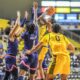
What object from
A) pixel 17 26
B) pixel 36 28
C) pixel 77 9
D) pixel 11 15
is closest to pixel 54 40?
pixel 17 26

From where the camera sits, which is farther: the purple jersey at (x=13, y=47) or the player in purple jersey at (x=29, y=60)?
the purple jersey at (x=13, y=47)

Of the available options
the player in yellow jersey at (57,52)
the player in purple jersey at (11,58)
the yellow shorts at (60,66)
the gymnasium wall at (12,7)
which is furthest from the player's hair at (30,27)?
the gymnasium wall at (12,7)

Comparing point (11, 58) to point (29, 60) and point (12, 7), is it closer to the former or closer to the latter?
point (29, 60)

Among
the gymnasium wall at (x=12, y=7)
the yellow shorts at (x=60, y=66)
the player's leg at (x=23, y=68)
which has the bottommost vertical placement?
the player's leg at (x=23, y=68)

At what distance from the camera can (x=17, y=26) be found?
30.1 feet

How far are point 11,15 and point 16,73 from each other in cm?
1605

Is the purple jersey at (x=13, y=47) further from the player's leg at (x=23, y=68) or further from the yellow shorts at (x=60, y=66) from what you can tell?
the yellow shorts at (x=60, y=66)

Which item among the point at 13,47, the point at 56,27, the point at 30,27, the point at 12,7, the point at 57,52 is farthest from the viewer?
the point at 12,7

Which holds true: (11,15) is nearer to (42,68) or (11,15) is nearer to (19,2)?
(19,2)

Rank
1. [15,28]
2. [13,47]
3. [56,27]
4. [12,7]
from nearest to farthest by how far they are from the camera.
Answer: [56,27] < [15,28] < [13,47] < [12,7]

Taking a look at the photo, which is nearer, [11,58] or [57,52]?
[57,52]

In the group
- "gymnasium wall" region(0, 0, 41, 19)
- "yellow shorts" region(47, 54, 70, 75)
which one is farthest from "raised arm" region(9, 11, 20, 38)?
"gymnasium wall" region(0, 0, 41, 19)

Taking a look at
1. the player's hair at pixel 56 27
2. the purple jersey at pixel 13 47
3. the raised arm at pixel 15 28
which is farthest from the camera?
the purple jersey at pixel 13 47

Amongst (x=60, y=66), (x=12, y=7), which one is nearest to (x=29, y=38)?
(x=60, y=66)
